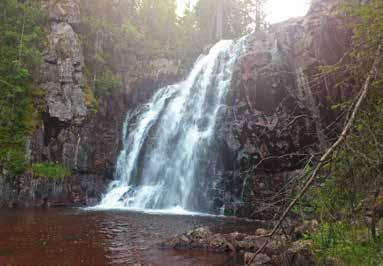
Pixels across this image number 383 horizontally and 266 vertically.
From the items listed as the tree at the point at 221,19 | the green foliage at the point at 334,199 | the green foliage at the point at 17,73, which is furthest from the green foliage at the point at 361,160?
the tree at the point at 221,19

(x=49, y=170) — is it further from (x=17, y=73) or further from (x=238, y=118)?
(x=238, y=118)

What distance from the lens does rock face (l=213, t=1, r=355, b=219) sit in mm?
18172

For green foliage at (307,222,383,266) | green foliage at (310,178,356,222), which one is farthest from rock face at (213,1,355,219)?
green foliage at (310,178,356,222)

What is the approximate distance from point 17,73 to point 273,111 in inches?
535

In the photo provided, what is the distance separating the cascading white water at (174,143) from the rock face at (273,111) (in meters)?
1.24

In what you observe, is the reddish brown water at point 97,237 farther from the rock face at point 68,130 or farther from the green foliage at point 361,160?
the rock face at point 68,130

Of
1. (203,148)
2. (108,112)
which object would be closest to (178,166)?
(203,148)

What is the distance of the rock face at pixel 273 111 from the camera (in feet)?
59.6

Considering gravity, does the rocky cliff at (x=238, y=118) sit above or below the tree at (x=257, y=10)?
below

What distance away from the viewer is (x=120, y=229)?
1355 centimetres

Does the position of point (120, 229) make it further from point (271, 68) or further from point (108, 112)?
point (108, 112)

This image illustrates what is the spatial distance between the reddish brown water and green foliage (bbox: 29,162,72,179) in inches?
124

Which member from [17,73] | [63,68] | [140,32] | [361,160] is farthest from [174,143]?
[361,160]

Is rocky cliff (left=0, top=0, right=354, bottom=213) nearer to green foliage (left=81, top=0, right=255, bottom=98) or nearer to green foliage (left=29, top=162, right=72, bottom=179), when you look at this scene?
green foliage (left=29, top=162, right=72, bottom=179)
